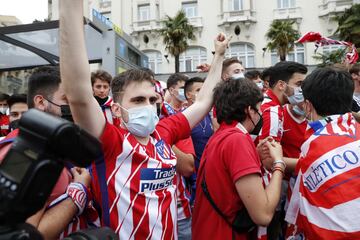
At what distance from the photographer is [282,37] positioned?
28297 mm

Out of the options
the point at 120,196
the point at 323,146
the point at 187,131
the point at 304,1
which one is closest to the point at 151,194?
the point at 120,196

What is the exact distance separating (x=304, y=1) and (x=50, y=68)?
102 feet

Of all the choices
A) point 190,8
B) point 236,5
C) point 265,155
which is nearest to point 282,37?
point 236,5

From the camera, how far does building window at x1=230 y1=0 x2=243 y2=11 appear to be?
31433 mm

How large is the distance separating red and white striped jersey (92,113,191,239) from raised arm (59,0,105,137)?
0.24 metres

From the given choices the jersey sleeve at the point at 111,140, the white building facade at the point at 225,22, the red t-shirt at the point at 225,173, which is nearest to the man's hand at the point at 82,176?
the jersey sleeve at the point at 111,140

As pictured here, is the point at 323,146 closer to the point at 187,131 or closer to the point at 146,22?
the point at 187,131

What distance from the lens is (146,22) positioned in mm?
33312

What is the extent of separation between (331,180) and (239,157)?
1.72ft

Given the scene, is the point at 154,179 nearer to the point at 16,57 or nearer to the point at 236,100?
the point at 236,100

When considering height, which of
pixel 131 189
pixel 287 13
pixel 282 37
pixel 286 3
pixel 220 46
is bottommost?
pixel 131 189

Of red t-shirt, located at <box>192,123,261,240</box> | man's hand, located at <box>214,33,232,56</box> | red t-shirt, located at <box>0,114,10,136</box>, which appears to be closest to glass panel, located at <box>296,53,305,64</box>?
red t-shirt, located at <box>0,114,10,136</box>

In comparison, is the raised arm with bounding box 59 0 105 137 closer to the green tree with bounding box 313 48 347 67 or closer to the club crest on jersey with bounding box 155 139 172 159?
the club crest on jersey with bounding box 155 139 172 159

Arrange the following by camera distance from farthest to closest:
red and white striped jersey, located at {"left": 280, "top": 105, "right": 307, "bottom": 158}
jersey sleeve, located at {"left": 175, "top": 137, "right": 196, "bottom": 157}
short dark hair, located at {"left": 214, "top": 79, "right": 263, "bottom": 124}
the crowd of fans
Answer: jersey sleeve, located at {"left": 175, "top": 137, "right": 196, "bottom": 157} < red and white striped jersey, located at {"left": 280, "top": 105, "right": 307, "bottom": 158} < short dark hair, located at {"left": 214, "top": 79, "right": 263, "bottom": 124} < the crowd of fans
